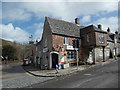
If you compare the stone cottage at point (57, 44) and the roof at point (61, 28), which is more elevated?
the roof at point (61, 28)

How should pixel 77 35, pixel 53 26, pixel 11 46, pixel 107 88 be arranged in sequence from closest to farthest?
pixel 107 88
pixel 53 26
pixel 77 35
pixel 11 46

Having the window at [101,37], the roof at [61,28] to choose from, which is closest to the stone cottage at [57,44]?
the roof at [61,28]

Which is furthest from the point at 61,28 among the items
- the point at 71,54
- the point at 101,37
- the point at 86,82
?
the point at 86,82

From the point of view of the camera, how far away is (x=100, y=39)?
20.4 metres

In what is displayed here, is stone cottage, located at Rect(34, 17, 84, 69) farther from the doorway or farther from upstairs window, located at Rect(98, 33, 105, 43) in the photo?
upstairs window, located at Rect(98, 33, 105, 43)

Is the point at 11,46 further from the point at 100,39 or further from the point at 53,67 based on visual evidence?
the point at 100,39

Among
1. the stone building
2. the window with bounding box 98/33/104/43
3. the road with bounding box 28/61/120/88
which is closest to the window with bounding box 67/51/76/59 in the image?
the stone building

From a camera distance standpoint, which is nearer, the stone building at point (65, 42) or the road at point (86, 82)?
the road at point (86, 82)

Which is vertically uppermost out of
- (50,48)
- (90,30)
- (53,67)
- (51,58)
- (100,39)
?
(90,30)

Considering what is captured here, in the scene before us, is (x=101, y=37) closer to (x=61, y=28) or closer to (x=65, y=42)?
(x=65, y=42)

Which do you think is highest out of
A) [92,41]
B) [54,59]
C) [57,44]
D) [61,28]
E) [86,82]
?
[61,28]

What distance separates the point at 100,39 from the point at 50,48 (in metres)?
10.1

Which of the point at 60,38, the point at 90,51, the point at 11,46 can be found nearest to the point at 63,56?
the point at 60,38

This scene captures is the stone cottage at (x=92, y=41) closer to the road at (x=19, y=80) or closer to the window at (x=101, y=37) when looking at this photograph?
the window at (x=101, y=37)
